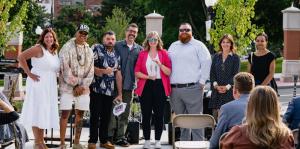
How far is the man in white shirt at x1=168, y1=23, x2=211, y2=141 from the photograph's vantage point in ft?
35.1

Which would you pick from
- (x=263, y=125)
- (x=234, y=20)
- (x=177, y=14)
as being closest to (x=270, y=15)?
(x=177, y=14)

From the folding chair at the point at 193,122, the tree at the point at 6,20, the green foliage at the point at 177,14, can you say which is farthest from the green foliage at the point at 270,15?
the folding chair at the point at 193,122

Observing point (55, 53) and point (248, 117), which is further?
point (55, 53)

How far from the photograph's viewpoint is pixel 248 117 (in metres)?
5.46

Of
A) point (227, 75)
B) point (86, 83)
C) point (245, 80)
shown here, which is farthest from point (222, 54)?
point (245, 80)

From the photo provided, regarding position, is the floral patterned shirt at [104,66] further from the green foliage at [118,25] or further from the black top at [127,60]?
the green foliage at [118,25]

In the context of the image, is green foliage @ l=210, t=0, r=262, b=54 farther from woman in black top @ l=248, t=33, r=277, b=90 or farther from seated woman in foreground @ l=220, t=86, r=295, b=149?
seated woman in foreground @ l=220, t=86, r=295, b=149

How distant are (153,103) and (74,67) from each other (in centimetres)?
147

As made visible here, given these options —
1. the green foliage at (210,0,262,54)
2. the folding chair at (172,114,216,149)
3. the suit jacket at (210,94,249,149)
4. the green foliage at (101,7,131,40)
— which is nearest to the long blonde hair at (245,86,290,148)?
the suit jacket at (210,94,249,149)

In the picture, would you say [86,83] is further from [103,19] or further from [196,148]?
[103,19]

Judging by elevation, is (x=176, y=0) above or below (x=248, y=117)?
above

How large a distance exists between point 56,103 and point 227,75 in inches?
106

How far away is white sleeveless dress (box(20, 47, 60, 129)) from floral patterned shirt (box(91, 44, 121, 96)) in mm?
802

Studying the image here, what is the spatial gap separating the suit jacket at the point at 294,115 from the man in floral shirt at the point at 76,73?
3936mm
